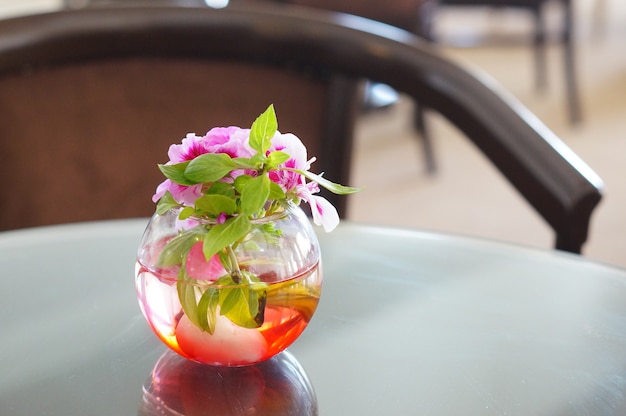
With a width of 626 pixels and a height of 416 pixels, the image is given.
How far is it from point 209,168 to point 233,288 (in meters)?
0.05

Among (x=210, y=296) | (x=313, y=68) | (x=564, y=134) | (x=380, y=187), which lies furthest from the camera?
(x=564, y=134)

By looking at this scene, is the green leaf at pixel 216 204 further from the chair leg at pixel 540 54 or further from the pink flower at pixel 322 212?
the chair leg at pixel 540 54

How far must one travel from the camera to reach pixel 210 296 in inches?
14.9

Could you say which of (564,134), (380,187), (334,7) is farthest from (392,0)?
(564,134)

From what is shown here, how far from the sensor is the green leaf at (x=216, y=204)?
368 mm

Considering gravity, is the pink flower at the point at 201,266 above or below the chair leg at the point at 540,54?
above

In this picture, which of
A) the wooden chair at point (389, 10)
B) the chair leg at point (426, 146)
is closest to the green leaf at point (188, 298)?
the wooden chair at point (389, 10)

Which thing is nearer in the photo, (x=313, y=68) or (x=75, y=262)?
(x=75, y=262)

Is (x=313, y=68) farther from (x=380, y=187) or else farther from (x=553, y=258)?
(x=380, y=187)

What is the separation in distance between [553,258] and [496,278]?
5cm

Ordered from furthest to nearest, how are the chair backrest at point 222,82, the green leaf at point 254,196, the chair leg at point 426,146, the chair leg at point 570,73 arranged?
the chair leg at point 570,73
the chair leg at point 426,146
the chair backrest at point 222,82
the green leaf at point 254,196

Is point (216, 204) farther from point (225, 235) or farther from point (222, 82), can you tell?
point (222, 82)

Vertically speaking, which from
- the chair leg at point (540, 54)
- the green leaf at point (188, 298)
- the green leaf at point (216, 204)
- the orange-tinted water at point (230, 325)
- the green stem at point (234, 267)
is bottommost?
the chair leg at point (540, 54)

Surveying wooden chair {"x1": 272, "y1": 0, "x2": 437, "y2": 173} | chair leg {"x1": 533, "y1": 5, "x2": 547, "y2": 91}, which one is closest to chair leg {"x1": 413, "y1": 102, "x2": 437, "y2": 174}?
wooden chair {"x1": 272, "y1": 0, "x2": 437, "y2": 173}
